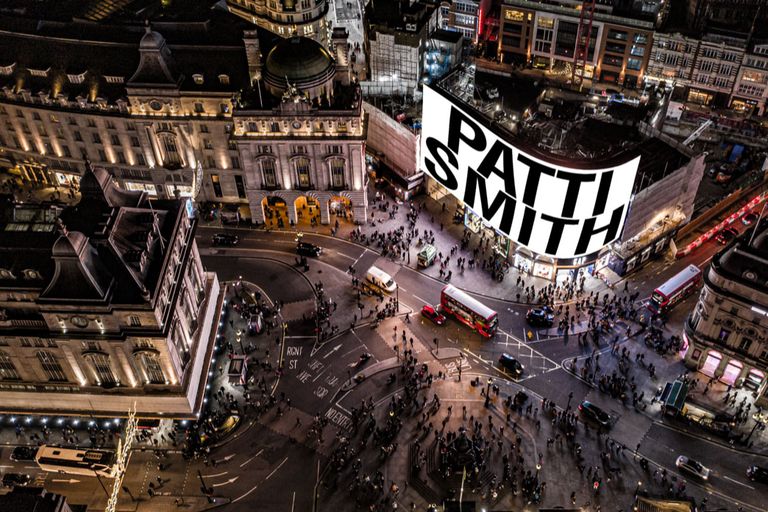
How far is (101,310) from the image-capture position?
3255 inches

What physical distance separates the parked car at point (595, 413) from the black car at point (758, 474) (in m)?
16.7

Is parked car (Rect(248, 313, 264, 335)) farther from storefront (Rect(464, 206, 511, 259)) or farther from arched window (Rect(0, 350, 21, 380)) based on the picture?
storefront (Rect(464, 206, 511, 259))

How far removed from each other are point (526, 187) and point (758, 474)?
44.8 m

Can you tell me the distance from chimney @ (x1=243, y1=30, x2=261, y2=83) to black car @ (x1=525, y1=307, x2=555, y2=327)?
56.0 meters

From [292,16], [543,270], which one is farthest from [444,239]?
[292,16]

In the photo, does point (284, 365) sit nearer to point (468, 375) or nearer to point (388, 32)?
point (468, 375)

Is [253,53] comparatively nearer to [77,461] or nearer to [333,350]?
[333,350]

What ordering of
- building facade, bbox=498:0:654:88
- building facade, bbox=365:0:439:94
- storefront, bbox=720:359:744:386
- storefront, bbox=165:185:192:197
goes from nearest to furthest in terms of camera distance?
storefront, bbox=720:359:744:386 < storefront, bbox=165:185:192:197 < building facade, bbox=365:0:439:94 < building facade, bbox=498:0:654:88

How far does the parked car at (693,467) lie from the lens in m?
85.4

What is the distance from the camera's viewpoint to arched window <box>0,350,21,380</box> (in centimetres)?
8933

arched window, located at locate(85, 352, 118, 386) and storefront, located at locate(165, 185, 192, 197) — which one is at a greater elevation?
storefront, located at locate(165, 185, 192, 197)

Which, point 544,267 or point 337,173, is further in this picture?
point 337,173

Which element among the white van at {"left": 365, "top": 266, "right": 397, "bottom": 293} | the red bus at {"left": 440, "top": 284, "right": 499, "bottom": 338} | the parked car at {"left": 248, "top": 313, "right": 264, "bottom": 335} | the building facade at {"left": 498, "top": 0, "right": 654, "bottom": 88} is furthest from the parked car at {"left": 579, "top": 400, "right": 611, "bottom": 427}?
the building facade at {"left": 498, "top": 0, "right": 654, "bottom": 88}

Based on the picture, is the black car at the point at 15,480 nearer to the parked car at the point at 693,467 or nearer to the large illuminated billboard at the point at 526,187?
the large illuminated billboard at the point at 526,187
